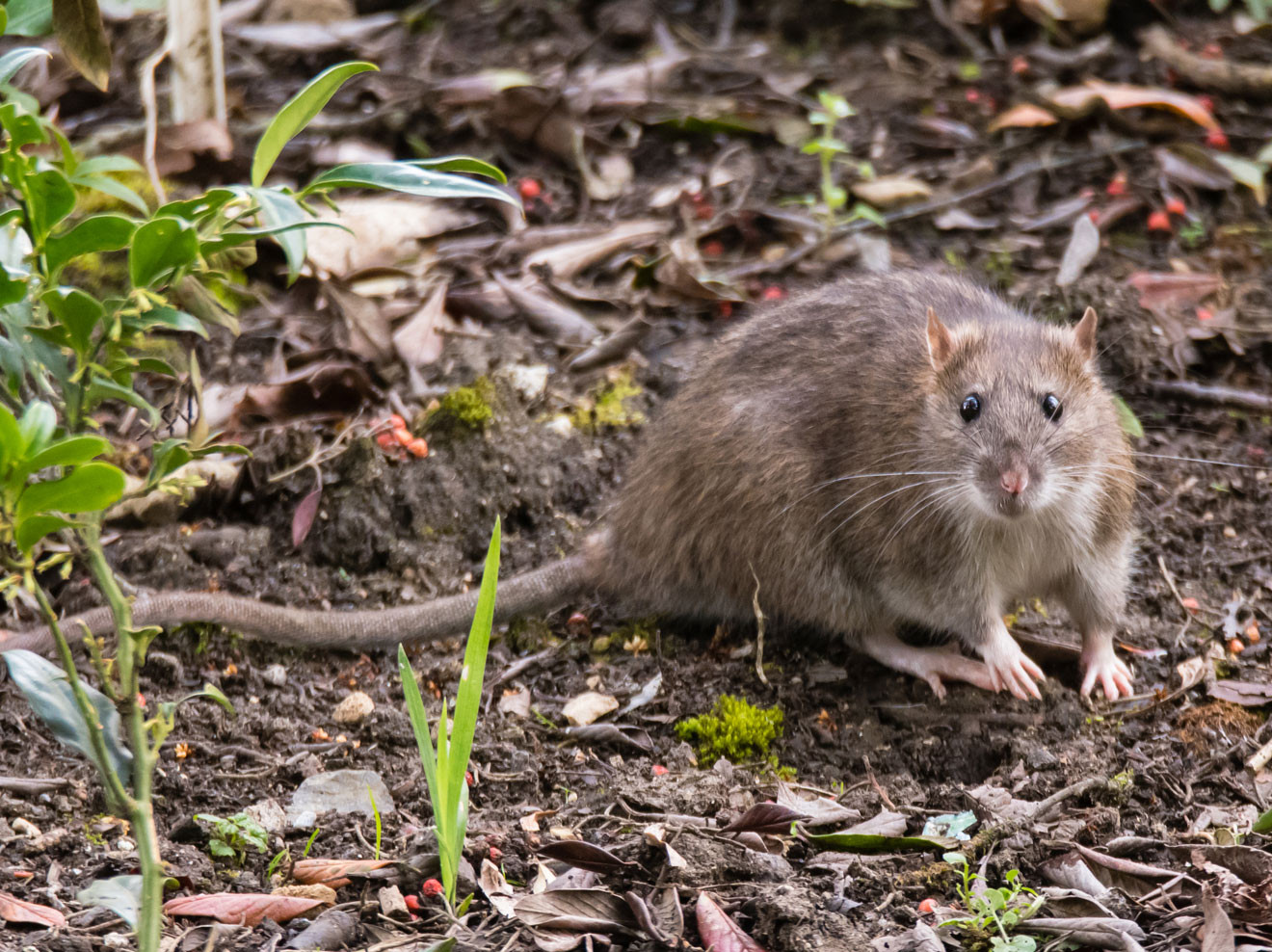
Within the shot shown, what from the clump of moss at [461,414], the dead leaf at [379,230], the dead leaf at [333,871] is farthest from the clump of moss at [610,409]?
the dead leaf at [333,871]

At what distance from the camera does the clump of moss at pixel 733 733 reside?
4.25 meters

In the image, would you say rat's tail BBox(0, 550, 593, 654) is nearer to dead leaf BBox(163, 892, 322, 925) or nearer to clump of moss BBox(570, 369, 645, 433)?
clump of moss BBox(570, 369, 645, 433)

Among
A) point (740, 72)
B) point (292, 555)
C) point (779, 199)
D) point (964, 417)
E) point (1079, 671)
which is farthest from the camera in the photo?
point (740, 72)

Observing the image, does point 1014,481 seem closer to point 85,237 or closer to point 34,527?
point 85,237

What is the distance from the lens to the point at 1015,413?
169 inches

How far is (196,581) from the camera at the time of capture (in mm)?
4906

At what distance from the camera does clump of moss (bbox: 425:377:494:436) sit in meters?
5.37

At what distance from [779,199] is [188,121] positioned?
2.90 metres

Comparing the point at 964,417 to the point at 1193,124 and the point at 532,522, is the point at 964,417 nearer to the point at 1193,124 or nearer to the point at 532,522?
the point at 532,522

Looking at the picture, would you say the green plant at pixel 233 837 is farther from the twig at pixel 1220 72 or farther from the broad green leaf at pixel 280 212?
the twig at pixel 1220 72

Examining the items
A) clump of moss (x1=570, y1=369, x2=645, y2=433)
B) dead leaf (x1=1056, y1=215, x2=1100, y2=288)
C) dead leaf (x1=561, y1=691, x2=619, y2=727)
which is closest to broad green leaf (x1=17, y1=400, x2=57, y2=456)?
dead leaf (x1=561, y1=691, x2=619, y2=727)

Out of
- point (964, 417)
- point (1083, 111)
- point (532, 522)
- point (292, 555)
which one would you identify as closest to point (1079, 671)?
point (964, 417)

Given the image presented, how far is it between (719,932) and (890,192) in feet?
15.4

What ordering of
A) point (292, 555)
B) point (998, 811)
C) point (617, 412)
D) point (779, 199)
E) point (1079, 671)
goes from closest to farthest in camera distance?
point (998, 811), point (1079, 671), point (292, 555), point (617, 412), point (779, 199)
